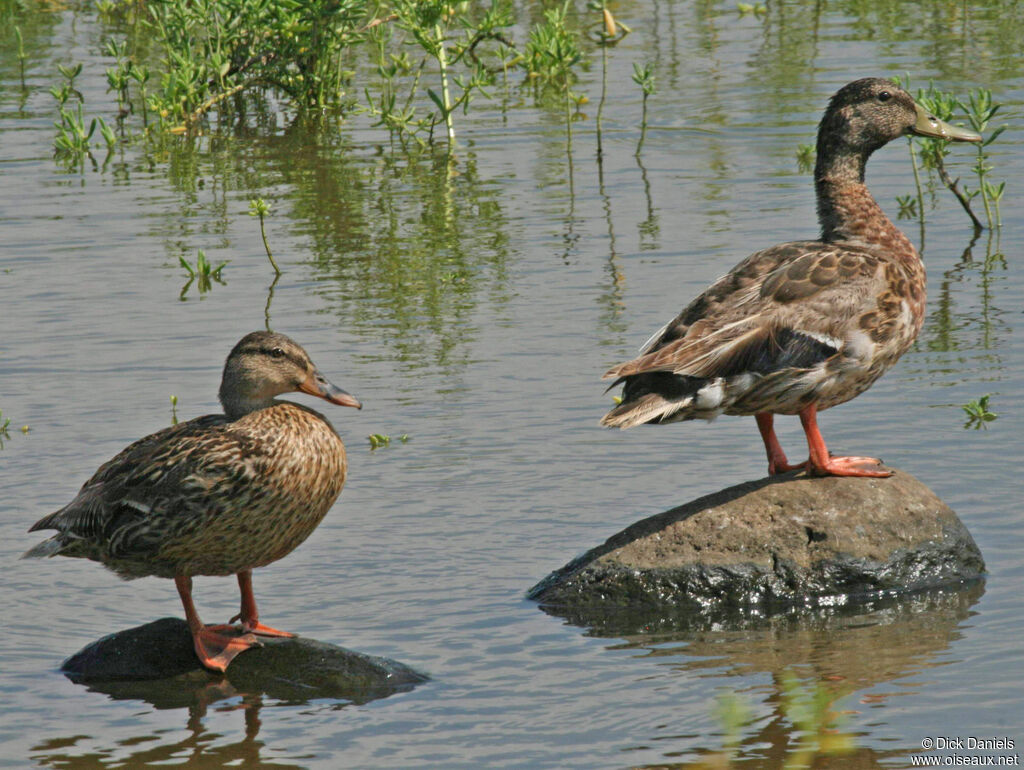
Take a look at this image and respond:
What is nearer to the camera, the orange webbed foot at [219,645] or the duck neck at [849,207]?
the orange webbed foot at [219,645]

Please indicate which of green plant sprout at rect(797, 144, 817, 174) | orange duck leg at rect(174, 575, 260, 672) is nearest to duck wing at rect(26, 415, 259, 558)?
orange duck leg at rect(174, 575, 260, 672)

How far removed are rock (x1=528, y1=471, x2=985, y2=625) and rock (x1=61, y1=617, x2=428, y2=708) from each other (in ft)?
3.14

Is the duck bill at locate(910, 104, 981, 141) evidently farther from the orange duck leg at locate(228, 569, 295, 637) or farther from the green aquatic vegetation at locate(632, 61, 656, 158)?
the green aquatic vegetation at locate(632, 61, 656, 158)

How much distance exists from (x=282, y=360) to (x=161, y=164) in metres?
8.81

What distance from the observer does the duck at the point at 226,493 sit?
235 inches

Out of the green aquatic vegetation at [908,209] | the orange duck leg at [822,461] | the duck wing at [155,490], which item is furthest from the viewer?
the green aquatic vegetation at [908,209]

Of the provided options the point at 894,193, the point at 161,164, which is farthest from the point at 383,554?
the point at 161,164

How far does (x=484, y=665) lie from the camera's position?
6.14 m

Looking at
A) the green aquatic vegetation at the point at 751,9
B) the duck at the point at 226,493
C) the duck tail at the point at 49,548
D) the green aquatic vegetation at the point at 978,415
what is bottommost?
the green aquatic vegetation at the point at 978,415

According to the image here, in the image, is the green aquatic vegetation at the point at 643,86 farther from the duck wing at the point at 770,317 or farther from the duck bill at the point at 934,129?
the duck wing at the point at 770,317

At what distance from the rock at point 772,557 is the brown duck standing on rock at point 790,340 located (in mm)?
265

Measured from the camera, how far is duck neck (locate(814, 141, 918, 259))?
7.30 meters

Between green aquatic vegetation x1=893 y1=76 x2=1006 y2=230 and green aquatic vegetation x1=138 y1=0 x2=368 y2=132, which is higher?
green aquatic vegetation x1=138 y1=0 x2=368 y2=132

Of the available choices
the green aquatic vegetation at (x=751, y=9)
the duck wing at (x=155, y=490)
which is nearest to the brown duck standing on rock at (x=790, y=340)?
the duck wing at (x=155, y=490)
